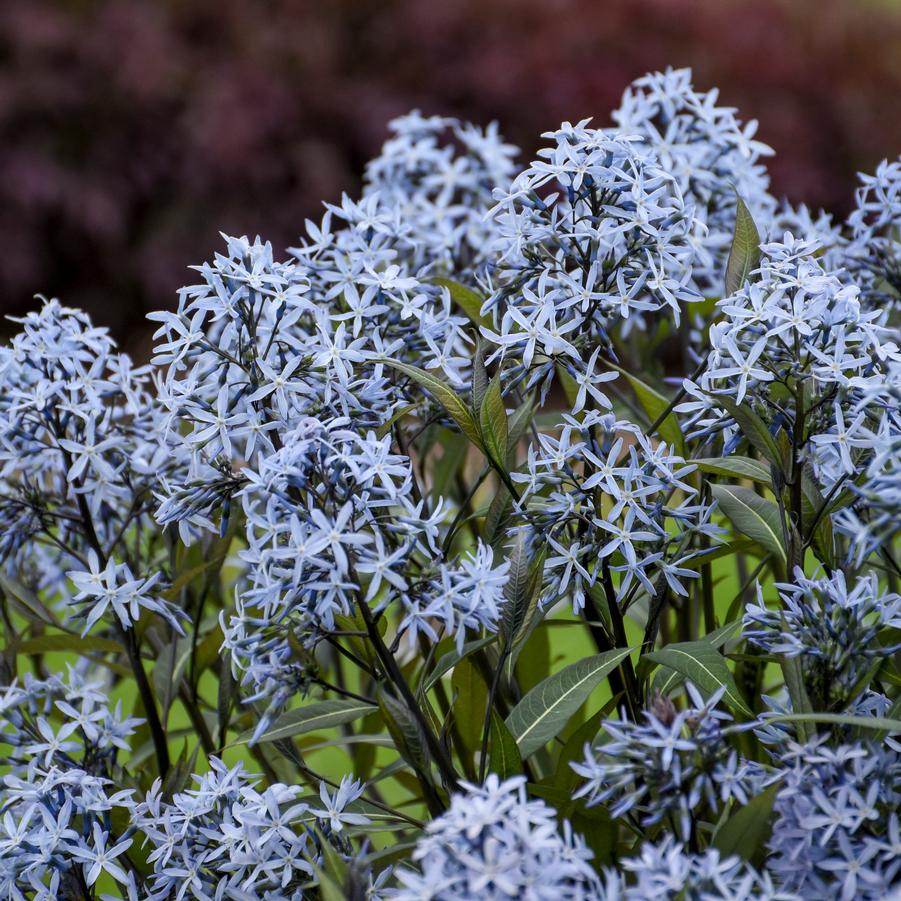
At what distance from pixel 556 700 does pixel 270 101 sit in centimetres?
582

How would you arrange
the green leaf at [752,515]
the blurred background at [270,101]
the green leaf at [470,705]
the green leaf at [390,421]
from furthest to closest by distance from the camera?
the blurred background at [270,101] → the green leaf at [470,705] → the green leaf at [752,515] → the green leaf at [390,421]

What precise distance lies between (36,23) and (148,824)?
20.1 ft

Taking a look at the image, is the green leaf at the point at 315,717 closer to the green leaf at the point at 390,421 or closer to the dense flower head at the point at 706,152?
the green leaf at the point at 390,421

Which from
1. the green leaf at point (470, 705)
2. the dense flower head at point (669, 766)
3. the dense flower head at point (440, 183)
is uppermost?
the dense flower head at point (440, 183)

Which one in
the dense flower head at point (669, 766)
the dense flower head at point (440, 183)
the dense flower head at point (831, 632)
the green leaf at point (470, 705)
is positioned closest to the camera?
the dense flower head at point (669, 766)

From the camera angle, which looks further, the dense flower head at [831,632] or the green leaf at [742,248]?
the green leaf at [742,248]

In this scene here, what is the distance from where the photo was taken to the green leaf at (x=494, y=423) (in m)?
1.23

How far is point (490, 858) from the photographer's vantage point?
91cm

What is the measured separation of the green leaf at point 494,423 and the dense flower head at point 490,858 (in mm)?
392

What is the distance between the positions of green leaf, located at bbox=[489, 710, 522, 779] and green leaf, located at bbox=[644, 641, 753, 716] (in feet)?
0.55

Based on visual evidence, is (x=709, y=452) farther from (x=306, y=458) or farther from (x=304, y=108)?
(x=304, y=108)

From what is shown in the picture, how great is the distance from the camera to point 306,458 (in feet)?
3.57

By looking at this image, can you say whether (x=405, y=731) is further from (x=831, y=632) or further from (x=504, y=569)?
(x=831, y=632)

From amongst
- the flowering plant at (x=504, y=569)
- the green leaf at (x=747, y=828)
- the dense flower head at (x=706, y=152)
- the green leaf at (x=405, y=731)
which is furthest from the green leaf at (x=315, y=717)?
the dense flower head at (x=706, y=152)
